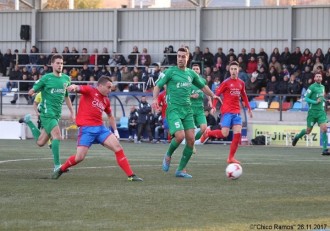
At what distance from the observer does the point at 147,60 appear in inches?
1662

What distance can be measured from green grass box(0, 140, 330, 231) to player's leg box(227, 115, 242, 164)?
32 centimetres

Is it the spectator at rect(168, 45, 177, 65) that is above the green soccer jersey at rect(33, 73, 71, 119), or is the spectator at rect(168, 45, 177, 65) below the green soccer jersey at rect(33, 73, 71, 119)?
above

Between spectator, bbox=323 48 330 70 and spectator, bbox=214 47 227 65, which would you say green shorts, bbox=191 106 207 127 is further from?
spectator, bbox=214 47 227 65

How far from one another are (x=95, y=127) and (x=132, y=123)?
71.6 feet

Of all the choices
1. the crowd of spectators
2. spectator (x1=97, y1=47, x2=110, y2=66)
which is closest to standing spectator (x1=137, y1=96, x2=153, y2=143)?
the crowd of spectators

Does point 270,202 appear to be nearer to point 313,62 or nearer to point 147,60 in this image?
point 313,62

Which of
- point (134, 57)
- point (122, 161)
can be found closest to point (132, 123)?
point (134, 57)

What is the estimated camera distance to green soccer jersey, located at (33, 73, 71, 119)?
55.1 ft

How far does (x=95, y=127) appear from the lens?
1464 cm

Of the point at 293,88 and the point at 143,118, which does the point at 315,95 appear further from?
the point at 143,118

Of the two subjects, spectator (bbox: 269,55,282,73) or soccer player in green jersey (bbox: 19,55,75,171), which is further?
spectator (bbox: 269,55,282,73)

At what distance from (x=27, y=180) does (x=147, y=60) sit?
27.7 m

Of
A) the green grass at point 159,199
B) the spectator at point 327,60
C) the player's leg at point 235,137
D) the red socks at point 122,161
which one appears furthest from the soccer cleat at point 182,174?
the spectator at point 327,60

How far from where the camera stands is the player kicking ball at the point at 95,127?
14.5 metres
